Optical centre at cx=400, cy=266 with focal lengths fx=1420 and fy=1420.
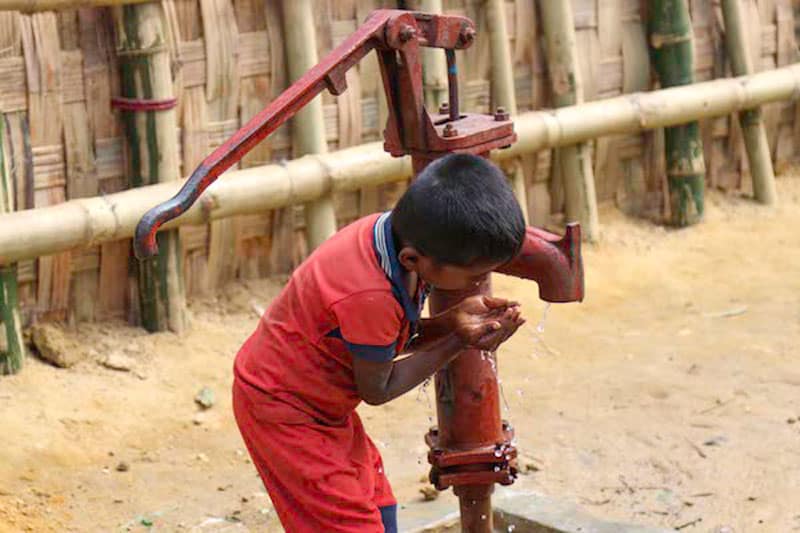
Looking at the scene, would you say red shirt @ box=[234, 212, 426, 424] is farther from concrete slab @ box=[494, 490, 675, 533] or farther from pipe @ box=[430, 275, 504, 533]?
concrete slab @ box=[494, 490, 675, 533]

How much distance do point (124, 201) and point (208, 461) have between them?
79cm

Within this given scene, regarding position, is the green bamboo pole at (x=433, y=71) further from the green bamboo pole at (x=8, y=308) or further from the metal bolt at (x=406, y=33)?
the metal bolt at (x=406, y=33)

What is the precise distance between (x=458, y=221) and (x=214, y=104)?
7.65 feet

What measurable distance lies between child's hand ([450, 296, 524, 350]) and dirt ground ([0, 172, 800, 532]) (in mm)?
1124

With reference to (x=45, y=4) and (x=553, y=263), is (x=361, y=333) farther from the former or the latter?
(x=45, y=4)

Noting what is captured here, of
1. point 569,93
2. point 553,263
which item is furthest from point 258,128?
point 569,93

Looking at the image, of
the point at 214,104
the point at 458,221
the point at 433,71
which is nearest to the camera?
the point at 458,221

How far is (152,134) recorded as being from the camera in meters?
4.09

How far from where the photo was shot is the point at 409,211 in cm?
220

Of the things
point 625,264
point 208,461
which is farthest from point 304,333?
point 625,264

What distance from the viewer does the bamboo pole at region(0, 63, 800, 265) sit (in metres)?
3.84

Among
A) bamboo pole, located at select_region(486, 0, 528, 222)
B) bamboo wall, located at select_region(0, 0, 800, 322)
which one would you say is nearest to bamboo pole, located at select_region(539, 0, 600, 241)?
bamboo wall, located at select_region(0, 0, 800, 322)

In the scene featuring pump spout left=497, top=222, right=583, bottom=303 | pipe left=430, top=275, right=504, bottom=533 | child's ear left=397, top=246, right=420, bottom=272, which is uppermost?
child's ear left=397, top=246, right=420, bottom=272

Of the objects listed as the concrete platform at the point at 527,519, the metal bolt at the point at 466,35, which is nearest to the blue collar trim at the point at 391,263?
the metal bolt at the point at 466,35
